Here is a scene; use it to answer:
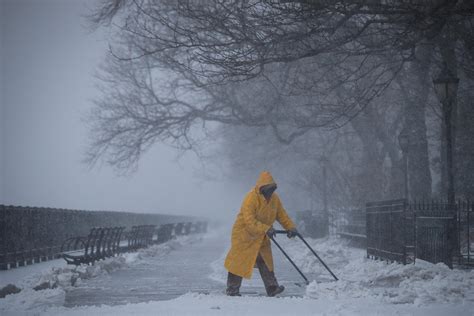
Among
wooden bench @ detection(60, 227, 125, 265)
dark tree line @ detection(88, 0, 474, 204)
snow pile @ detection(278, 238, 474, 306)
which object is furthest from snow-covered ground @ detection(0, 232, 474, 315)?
dark tree line @ detection(88, 0, 474, 204)

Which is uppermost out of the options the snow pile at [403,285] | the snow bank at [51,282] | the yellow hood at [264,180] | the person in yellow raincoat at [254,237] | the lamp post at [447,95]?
the lamp post at [447,95]

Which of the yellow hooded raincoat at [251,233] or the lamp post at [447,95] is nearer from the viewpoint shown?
the yellow hooded raincoat at [251,233]

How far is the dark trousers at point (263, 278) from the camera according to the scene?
10.0m

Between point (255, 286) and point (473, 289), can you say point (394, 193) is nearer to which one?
point (255, 286)

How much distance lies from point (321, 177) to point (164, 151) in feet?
531

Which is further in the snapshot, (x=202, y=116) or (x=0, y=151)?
(x=0, y=151)

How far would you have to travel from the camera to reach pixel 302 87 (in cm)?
1781

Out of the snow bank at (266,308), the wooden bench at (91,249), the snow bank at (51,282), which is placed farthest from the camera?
the wooden bench at (91,249)

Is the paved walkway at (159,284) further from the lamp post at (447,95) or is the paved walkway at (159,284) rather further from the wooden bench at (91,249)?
the lamp post at (447,95)

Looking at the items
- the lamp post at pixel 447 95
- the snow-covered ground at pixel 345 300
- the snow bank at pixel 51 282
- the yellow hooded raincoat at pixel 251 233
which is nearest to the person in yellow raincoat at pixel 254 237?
the yellow hooded raincoat at pixel 251 233

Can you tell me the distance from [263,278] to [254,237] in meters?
0.76

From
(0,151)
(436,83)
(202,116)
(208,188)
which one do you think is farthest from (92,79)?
(208,188)

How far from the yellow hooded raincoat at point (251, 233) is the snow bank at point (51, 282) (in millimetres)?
2623

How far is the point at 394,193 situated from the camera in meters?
24.7
